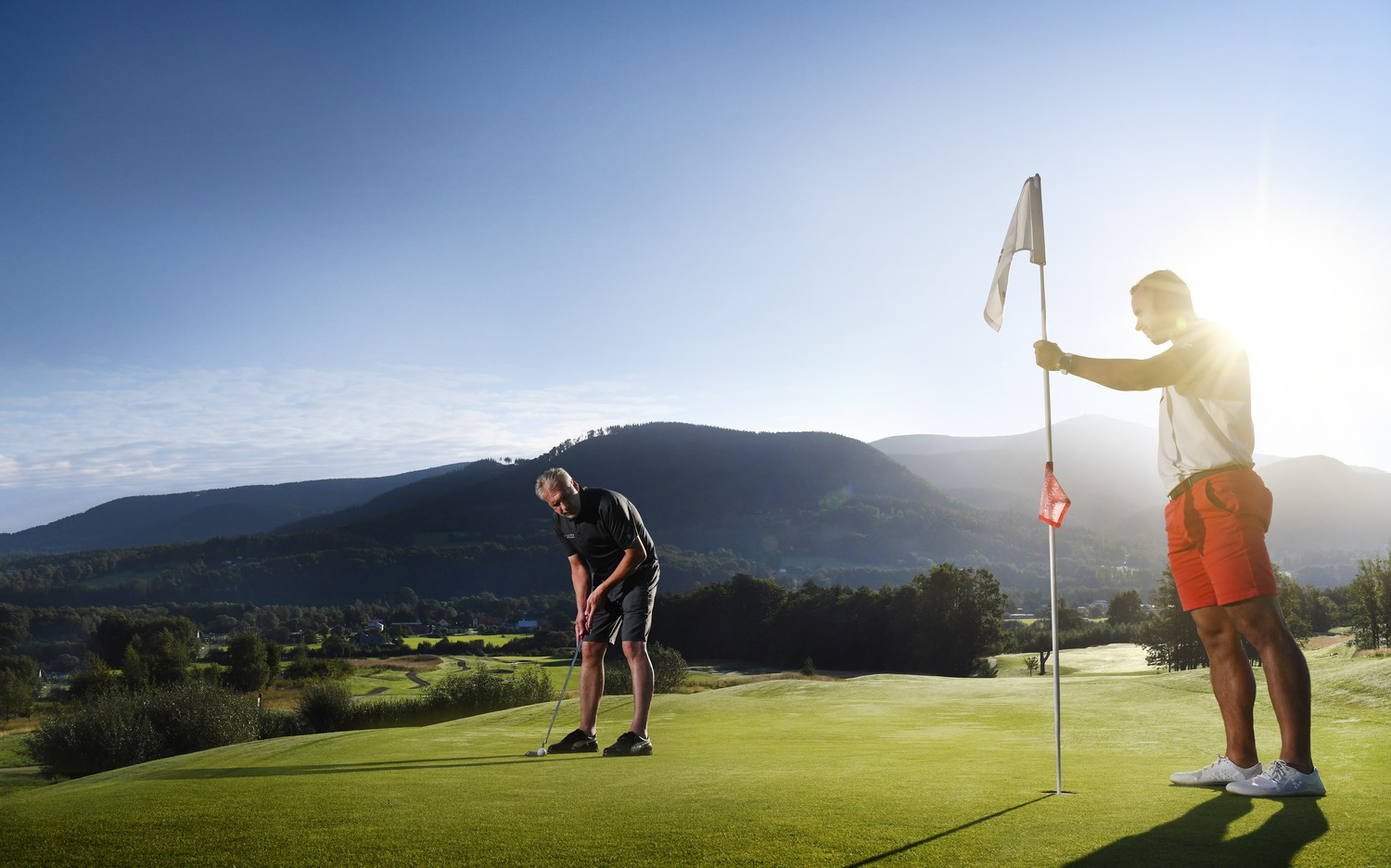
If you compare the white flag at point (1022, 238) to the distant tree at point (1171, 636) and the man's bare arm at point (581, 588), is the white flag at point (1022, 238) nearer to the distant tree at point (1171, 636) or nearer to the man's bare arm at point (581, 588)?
the man's bare arm at point (581, 588)

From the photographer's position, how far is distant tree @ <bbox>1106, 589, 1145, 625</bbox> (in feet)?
329

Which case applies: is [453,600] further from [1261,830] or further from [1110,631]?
[1261,830]

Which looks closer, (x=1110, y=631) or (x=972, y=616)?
(x=972, y=616)

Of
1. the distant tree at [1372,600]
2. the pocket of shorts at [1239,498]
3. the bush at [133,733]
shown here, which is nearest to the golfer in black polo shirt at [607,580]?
the pocket of shorts at [1239,498]

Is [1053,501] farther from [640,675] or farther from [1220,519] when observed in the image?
[640,675]

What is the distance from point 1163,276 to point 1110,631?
10851cm

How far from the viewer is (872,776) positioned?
18.5 ft

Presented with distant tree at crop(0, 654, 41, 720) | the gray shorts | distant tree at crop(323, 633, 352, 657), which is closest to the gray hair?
the gray shorts

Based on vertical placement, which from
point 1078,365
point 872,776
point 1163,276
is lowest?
point 872,776

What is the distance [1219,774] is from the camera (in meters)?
4.53

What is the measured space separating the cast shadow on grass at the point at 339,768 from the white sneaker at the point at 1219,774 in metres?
4.70

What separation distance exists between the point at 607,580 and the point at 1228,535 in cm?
474

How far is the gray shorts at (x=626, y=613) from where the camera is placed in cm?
721

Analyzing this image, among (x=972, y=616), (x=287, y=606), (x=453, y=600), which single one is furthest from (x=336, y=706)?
(x=287, y=606)
